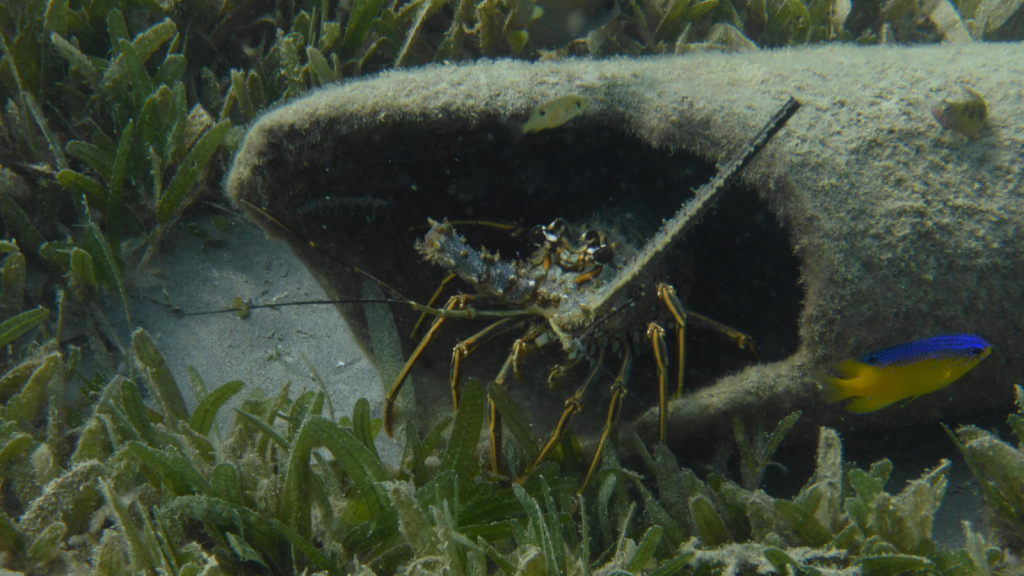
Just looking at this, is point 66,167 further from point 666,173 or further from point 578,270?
point 666,173

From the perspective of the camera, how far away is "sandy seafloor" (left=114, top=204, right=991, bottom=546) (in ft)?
9.61

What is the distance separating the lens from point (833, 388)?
2.21 metres

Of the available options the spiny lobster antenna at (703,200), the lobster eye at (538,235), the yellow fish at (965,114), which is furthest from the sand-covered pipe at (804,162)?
the lobster eye at (538,235)

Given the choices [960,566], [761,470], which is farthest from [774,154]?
[960,566]

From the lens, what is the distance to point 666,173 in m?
3.47

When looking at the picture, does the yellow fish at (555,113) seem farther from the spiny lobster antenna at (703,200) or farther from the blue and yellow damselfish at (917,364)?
the blue and yellow damselfish at (917,364)

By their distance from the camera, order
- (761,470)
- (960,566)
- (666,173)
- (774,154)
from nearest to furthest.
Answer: (960,566) < (774,154) < (761,470) < (666,173)

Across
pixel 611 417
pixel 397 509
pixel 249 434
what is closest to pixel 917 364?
pixel 611 417

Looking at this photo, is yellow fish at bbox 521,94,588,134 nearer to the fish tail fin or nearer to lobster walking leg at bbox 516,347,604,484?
lobster walking leg at bbox 516,347,604,484

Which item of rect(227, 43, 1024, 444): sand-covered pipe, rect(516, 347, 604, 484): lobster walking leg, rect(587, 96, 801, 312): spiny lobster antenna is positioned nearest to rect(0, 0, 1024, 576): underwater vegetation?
rect(516, 347, 604, 484): lobster walking leg

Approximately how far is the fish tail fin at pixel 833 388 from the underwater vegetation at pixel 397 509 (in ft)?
0.57

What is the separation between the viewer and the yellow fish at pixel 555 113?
248 cm

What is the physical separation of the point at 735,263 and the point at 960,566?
7.15 ft

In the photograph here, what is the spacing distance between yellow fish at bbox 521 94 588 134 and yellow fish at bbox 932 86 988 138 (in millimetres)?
1462
